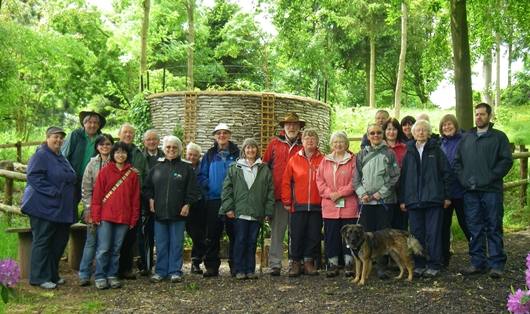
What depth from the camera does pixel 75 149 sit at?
21.9 feet

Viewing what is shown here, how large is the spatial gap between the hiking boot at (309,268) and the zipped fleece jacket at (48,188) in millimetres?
2644

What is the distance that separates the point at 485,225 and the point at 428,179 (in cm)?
81

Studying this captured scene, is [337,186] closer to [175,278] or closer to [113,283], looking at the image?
[175,278]

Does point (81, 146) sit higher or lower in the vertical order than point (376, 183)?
higher

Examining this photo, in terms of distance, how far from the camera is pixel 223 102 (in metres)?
15.4

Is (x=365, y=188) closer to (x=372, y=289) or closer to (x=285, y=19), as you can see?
(x=372, y=289)

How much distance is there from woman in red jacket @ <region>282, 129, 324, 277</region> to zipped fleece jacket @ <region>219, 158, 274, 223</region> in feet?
0.65

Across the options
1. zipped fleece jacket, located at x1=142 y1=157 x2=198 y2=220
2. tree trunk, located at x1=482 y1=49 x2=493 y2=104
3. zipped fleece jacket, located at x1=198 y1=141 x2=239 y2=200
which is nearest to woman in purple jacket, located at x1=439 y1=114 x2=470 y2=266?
zipped fleece jacket, located at x1=198 y1=141 x2=239 y2=200

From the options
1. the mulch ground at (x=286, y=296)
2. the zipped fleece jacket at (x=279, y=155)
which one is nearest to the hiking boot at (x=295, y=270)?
the mulch ground at (x=286, y=296)

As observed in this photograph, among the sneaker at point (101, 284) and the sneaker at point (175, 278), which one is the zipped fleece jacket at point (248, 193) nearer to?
the sneaker at point (175, 278)

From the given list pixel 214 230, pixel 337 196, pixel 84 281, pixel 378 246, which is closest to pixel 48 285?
pixel 84 281

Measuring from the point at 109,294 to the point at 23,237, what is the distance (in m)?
1.36

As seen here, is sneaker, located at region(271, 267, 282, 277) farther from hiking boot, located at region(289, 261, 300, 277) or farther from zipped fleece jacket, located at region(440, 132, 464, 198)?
zipped fleece jacket, located at region(440, 132, 464, 198)

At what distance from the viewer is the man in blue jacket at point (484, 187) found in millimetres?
5984
